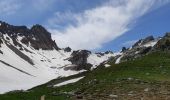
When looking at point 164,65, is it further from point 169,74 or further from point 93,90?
point 93,90

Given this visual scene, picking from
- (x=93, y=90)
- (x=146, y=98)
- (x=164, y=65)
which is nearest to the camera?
(x=146, y=98)

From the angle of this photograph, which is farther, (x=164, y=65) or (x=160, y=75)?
(x=164, y=65)

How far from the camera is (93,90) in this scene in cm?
4116

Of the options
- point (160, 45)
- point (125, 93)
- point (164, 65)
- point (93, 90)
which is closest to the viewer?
point (125, 93)

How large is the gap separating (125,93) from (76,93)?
5444 millimetres

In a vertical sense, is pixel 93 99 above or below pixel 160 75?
below

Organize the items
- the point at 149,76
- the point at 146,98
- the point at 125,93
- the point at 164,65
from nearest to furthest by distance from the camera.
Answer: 1. the point at 146,98
2. the point at 125,93
3. the point at 149,76
4. the point at 164,65

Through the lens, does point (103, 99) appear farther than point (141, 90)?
No

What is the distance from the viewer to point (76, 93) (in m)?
41.2

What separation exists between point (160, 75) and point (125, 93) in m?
13.0

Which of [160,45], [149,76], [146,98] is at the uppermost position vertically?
[160,45]

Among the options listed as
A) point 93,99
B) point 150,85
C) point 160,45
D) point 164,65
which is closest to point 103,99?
point 93,99

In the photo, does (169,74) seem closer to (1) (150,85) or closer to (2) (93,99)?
(1) (150,85)

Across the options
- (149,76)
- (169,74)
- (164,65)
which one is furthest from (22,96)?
(164,65)
